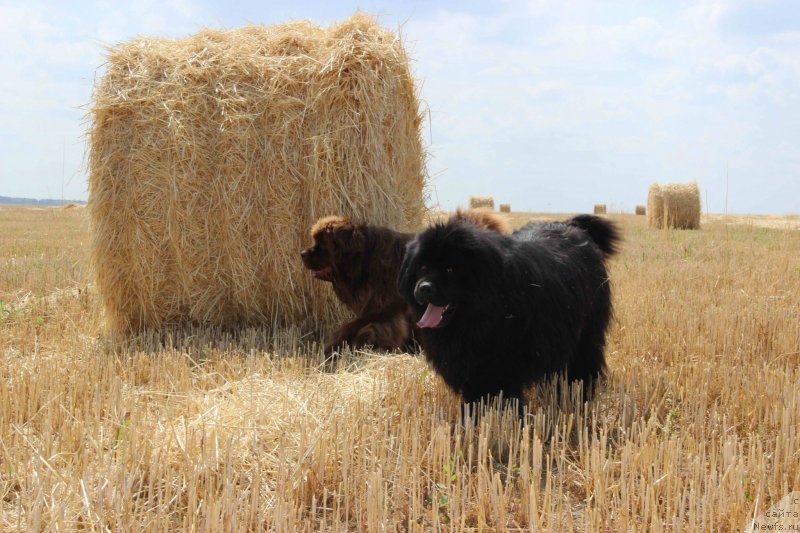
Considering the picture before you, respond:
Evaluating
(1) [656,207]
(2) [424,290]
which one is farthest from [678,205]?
(2) [424,290]

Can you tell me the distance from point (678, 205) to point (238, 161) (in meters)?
13.0

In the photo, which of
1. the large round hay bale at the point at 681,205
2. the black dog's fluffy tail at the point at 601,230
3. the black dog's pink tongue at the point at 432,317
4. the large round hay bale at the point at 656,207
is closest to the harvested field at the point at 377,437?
the black dog's pink tongue at the point at 432,317

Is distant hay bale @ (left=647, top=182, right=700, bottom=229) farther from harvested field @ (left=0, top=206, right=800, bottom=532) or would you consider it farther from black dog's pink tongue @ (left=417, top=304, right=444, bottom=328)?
black dog's pink tongue @ (left=417, top=304, right=444, bottom=328)

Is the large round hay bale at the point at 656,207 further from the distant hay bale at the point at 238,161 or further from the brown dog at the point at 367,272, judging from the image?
the brown dog at the point at 367,272

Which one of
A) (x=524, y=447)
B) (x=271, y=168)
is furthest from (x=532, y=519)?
(x=271, y=168)

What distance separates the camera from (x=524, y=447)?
2.81m

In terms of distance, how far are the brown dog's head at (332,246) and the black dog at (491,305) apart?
1580 mm

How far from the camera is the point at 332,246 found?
17.0 ft

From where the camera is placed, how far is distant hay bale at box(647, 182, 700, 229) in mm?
16125

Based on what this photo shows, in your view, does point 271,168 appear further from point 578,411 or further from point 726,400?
point 726,400

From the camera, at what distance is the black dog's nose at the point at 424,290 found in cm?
331

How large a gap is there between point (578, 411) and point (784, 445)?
2.97 ft

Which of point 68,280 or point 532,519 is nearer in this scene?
point 532,519

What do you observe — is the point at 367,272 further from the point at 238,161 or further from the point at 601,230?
the point at 601,230
